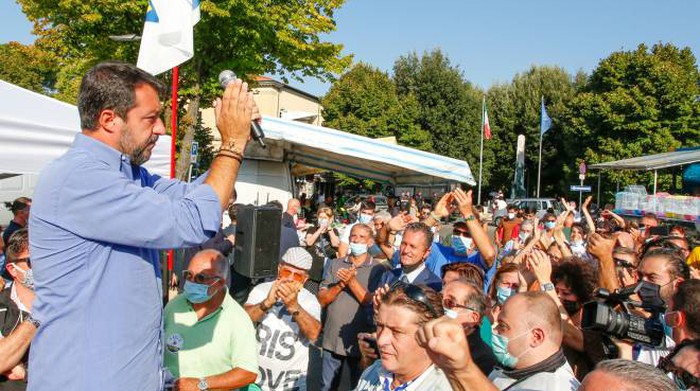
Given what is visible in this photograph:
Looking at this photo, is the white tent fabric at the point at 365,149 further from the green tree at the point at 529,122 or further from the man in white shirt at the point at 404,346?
the green tree at the point at 529,122

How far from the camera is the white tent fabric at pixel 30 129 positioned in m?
5.37

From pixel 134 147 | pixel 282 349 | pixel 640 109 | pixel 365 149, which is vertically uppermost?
pixel 640 109

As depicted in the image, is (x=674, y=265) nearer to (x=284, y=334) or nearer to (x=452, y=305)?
(x=452, y=305)

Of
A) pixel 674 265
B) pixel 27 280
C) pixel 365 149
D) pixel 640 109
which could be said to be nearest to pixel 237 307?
pixel 27 280

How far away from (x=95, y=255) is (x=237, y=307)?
1.98 metres

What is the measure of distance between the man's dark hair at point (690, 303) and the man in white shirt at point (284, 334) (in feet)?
7.80

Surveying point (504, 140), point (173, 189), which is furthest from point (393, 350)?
point (504, 140)

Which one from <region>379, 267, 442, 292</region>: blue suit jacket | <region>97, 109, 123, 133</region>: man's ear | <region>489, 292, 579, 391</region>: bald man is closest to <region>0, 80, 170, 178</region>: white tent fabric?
<region>379, 267, 442, 292</region>: blue suit jacket

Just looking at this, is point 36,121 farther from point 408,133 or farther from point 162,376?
point 408,133

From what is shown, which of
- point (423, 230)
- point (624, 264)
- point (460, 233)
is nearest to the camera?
point (423, 230)

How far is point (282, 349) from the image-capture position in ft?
14.9

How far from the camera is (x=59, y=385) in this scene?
72.0 inches

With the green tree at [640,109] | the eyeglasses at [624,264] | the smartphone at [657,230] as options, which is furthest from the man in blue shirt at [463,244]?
the green tree at [640,109]

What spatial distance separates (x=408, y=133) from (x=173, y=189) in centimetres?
4140
